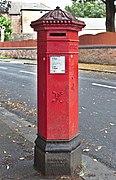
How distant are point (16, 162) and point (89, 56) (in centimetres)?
2594

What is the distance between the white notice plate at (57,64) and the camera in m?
4.16

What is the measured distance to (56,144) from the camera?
4281mm

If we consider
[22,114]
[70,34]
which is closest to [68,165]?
[70,34]

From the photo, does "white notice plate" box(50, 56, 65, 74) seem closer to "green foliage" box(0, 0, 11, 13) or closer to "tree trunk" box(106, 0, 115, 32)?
"green foliage" box(0, 0, 11, 13)

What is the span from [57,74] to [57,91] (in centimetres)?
19

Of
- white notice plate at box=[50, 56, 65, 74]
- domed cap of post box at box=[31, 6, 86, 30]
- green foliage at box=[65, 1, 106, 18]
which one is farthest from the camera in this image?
green foliage at box=[65, 1, 106, 18]

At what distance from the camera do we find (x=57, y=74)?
4180 mm

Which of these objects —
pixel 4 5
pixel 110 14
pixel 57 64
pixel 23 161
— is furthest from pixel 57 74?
pixel 110 14

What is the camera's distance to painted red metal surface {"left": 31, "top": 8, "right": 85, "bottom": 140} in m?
4.10

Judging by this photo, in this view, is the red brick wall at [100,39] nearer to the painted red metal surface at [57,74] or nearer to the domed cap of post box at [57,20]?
the painted red metal surface at [57,74]

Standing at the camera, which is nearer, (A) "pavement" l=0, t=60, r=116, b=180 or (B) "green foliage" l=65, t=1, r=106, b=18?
(A) "pavement" l=0, t=60, r=116, b=180

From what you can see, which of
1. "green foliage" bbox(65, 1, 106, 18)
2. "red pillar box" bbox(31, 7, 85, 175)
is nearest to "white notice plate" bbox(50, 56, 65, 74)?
"red pillar box" bbox(31, 7, 85, 175)

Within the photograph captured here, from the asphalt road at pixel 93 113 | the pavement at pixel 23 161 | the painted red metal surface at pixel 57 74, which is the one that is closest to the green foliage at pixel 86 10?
the asphalt road at pixel 93 113

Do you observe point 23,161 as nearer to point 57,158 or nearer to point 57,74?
point 57,158
